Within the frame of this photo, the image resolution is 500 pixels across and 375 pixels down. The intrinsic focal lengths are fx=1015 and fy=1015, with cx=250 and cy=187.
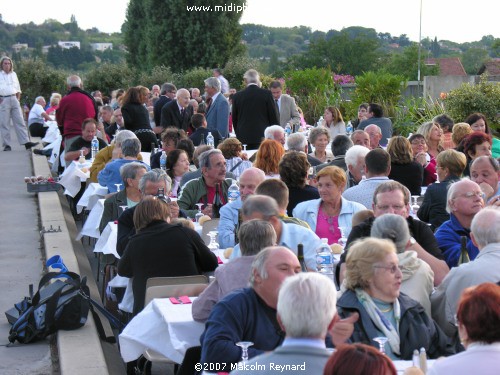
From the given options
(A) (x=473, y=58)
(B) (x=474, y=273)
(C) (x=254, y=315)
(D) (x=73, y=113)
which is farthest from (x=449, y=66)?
(C) (x=254, y=315)

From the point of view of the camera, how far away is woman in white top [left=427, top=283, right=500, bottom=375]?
4.01 meters

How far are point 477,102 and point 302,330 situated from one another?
13.0 m

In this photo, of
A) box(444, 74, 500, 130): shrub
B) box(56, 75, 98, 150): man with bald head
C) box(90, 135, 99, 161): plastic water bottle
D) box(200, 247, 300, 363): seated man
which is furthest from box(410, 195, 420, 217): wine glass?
box(56, 75, 98, 150): man with bald head

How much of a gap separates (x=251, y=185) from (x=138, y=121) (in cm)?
716

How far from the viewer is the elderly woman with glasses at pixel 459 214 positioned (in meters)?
7.07

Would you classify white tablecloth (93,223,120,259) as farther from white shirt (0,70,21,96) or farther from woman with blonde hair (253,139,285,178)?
white shirt (0,70,21,96)

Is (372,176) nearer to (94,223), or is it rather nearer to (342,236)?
(342,236)

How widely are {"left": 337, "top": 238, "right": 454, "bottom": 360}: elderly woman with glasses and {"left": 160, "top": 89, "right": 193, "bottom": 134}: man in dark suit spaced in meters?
11.5

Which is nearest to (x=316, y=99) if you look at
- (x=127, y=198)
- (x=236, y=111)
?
(x=236, y=111)

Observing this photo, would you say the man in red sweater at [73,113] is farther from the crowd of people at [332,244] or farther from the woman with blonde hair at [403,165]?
the woman with blonde hair at [403,165]

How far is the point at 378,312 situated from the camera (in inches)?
202

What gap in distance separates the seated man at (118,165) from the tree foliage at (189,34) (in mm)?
28518

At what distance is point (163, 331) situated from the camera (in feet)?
20.3

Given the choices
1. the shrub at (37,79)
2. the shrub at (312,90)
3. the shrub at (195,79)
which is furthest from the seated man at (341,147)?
the shrub at (195,79)
